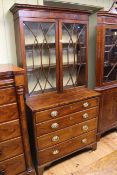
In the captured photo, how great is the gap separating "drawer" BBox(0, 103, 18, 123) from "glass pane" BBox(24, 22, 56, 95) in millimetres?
467

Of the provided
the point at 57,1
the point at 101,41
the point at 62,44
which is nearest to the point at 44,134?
the point at 62,44

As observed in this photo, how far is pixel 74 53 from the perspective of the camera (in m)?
2.12

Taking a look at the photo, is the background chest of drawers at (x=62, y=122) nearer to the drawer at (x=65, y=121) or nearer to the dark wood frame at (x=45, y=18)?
the drawer at (x=65, y=121)

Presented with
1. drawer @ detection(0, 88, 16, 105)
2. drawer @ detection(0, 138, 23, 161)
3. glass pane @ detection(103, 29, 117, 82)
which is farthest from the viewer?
glass pane @ detection(103, 29, 117, 82)

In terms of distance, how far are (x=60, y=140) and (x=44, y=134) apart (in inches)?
9.6

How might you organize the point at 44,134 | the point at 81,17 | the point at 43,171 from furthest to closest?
the point at 81,17
the point at 43,171
the point at 44,134

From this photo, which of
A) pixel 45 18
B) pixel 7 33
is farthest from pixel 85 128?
pixel 7 33

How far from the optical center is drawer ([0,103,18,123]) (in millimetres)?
1422

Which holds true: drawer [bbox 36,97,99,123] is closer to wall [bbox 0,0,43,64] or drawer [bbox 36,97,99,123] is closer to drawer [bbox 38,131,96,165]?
drawer [bbox 38,131,96,165]

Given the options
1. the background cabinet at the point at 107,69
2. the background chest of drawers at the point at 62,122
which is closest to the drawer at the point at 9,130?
the background chest of drawers at the point at 62,122

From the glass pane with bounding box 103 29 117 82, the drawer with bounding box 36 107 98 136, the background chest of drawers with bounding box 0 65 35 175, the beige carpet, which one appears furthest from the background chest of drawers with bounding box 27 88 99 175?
the glass pane with bounding box 103 29 117 82

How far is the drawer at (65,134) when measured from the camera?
174 centimetres

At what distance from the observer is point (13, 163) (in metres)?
1.59

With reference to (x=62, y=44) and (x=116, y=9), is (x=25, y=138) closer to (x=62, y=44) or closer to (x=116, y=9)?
(x=62, y=44)
